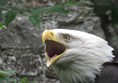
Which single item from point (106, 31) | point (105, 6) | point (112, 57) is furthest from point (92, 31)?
point (105, 6)

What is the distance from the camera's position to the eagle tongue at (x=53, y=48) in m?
3.48

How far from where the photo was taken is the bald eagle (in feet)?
11.4

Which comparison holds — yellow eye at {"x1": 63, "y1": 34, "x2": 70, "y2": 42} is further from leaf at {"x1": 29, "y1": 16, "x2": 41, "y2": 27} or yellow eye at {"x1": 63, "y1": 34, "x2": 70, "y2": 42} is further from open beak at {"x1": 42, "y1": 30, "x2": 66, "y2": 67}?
leaf at {"x1": 29, "y1": 16, "x2": 41, "y2": 27}

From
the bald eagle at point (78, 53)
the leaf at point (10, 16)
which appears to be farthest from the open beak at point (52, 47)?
the leaf at point (10, 16)

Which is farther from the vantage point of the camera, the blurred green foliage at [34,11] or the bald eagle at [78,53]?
the bald eagle at [78,53]

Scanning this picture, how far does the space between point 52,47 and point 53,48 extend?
19mm

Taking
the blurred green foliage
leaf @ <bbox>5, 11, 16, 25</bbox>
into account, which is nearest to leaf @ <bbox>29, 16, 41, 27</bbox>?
the blurred green foliage

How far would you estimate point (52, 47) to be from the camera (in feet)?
11.5

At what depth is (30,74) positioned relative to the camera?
17.5ft

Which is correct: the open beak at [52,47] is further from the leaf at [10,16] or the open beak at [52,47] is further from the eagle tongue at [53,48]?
the leaf at [10,16]

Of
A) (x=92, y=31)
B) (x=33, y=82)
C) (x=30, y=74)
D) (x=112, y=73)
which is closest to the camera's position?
(x=112, y=73)

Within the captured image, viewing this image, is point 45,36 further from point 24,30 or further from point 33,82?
point 24,30

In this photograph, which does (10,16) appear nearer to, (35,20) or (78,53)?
(35,20)

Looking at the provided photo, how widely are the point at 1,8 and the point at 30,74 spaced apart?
1.93m
